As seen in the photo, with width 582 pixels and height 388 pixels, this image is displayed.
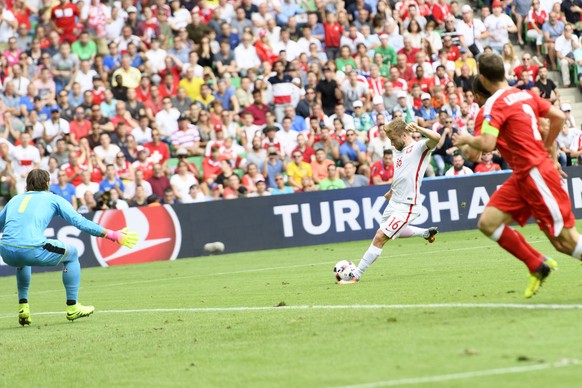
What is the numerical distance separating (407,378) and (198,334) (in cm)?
395

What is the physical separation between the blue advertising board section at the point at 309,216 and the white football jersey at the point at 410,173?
9093mm

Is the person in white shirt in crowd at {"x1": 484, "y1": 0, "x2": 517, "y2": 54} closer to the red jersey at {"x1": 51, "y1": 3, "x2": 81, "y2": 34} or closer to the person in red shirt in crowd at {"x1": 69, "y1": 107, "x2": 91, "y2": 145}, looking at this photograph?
the red jersey at {"x1": 51, "y1": 3, "x2": 81, "y2": 34}

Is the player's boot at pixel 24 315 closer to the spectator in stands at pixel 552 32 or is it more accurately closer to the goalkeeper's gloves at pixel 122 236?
the goalkeeper's gloves at pixel 122 236

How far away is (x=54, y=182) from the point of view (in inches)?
969

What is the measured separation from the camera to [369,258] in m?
15.0

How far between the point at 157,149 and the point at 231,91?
2.96 metres

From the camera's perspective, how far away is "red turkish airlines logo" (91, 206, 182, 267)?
2355 centimetres

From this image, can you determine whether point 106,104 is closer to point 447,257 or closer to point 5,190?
point 5,190

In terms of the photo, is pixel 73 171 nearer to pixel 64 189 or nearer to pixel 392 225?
pixel 64 189

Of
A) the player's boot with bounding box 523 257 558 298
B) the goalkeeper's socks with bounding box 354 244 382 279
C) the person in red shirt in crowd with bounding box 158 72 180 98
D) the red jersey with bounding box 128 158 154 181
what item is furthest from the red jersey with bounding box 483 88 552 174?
the person in red shirt in crowd with bounding box 158 72 180 98

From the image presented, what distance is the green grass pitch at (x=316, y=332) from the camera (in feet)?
26.0

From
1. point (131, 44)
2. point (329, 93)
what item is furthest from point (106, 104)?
point (329, 93)

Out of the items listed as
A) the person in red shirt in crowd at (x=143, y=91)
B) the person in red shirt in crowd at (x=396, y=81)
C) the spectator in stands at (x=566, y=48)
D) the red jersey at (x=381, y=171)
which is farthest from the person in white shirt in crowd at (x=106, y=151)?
the spectator in stands at (x=566, y=48)

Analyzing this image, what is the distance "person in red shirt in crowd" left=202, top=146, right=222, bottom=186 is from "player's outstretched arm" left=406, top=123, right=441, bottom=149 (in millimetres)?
11302
